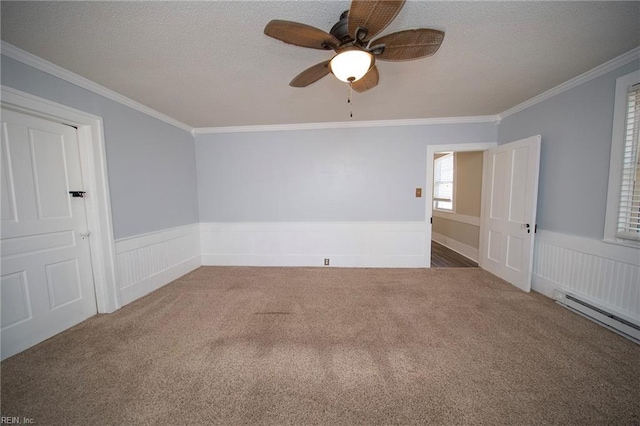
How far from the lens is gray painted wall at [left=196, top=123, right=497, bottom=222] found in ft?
11.5

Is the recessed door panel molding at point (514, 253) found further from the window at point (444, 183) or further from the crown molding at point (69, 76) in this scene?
the crown molding at point (69, 76)

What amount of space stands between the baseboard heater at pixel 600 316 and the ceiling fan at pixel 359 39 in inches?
114

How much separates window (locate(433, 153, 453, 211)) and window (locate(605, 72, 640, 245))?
2.91 metres

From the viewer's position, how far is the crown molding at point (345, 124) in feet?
11.0

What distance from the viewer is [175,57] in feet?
5.88

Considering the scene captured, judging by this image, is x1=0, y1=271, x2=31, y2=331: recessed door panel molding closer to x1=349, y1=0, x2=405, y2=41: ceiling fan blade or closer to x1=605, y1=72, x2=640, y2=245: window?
x1=349, y1=0, x2=405, y2=41: ceiling fan blade

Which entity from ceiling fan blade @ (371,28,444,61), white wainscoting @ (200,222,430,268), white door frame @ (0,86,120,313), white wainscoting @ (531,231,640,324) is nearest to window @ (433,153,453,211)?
white wainscoting @ (200,222,430,268)

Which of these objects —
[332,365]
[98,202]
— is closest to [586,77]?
[332,365]

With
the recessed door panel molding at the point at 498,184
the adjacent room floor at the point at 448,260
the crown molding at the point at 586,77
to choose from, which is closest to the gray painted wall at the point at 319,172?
the recessed door panel molding at the point at 498,184

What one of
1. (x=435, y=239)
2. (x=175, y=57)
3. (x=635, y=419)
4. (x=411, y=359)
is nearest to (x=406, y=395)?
(x=411, y=359)

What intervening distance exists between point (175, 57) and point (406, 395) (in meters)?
3.11

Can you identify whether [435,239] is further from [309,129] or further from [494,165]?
[309,129]

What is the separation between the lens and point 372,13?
1.12 m

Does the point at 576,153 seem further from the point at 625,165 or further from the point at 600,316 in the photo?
the point at 600,316
